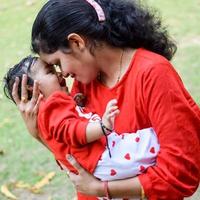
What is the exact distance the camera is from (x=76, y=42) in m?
2.02

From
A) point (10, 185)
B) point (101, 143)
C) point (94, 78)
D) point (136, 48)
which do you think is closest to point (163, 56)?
point (136, 48)

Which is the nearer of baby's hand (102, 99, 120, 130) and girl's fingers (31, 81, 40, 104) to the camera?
baby's hand (102, 99, 120, 130)

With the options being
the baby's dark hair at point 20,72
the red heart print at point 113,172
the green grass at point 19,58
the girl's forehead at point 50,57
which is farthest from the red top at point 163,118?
the green grass at point 19,58

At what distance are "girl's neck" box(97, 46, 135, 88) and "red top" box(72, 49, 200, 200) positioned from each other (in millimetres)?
34

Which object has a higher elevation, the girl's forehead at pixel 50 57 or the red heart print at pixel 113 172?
the girl's forehead at pixel 50 57

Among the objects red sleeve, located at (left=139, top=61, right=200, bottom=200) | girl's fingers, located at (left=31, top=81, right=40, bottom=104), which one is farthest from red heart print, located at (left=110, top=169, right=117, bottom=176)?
girl's fingers, located at (left=31, top=81, right=40, bottom=104)

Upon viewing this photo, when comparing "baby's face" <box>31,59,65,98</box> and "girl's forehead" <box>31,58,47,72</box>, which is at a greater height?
"girl's forehead" <box>31,58,47,72</box>

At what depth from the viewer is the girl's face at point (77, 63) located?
2.05m

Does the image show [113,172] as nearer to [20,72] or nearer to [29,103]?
[29,103]

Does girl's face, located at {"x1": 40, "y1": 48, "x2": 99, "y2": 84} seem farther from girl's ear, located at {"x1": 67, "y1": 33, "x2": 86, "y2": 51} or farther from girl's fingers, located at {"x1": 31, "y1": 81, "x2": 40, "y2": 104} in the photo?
girl's fingers, located at {"x1": 31, "y1": 81, "x2": 40, "y2": 104}

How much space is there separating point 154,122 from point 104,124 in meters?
0.18

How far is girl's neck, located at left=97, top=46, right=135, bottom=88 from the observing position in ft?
6.74

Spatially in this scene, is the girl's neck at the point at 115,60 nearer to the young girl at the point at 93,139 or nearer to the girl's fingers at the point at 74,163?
the young girl at the point at 93,139

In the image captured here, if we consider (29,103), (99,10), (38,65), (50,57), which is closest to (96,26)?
(99,10)
